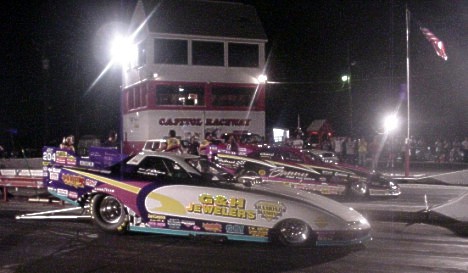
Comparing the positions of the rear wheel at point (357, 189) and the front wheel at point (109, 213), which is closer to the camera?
the front wheel at point (109, 213)

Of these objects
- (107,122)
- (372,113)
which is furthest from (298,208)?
(107,122)

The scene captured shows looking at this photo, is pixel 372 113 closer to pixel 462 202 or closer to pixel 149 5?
pixel 149 5

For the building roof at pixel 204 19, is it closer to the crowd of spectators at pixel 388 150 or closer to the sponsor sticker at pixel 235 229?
the crowd of spectators at pixel 388 150

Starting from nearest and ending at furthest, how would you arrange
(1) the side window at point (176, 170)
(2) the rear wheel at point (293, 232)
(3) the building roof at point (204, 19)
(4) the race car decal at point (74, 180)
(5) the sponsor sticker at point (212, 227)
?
(2) the rear wheel at point (293, 232), (5) the sponsor sticker at point (212, 227), (1) the side window at point (176, 170), (4) the race car decal at point (74, 180), (3) the building roof at point (204, 19)

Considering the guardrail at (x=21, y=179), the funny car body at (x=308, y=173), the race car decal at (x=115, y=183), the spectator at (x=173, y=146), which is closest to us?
the race car decal at (x=115, y=183)

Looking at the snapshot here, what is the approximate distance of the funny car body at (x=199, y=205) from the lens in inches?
336

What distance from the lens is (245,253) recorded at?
837 centimetres

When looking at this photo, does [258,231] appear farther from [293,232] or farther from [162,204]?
[162,204]

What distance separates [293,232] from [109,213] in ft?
10.5

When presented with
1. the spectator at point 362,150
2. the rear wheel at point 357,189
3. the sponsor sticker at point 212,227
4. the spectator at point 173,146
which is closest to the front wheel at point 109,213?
the sponsor sticker at point 212,227

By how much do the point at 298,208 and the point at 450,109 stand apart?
4295 cm

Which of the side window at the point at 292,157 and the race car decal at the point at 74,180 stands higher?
the side window at the point at 292,157

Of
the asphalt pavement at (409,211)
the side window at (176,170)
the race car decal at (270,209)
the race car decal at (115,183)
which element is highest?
the side window at (176,170)

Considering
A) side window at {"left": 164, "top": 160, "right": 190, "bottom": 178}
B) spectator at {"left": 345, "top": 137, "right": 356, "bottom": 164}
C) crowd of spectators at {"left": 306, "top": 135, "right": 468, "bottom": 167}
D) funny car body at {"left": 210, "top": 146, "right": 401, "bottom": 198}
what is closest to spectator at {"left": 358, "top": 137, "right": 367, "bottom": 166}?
crowd of spectators at {"left": 306, "top": 135, "right": 468, "bottom": 167}
